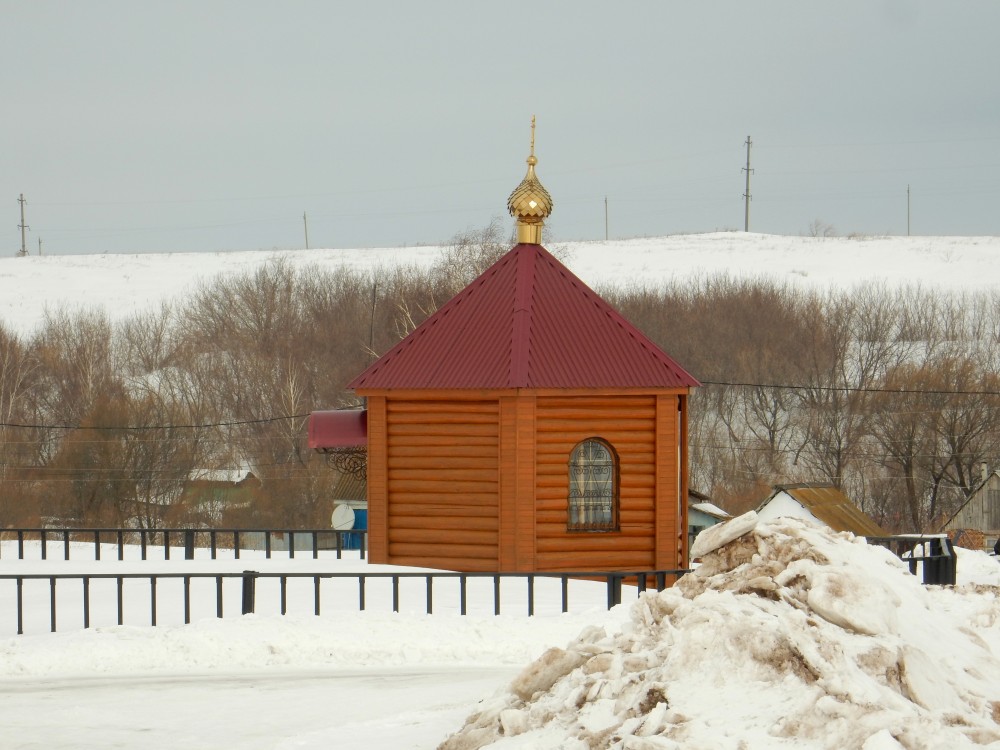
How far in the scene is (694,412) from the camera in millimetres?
54844

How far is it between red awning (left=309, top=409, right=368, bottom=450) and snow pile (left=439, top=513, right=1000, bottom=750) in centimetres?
879

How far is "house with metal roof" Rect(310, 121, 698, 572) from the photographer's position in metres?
15.6

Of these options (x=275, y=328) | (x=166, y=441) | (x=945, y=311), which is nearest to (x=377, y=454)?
(x=166, y=441)

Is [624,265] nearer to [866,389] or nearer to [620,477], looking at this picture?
[866,389]

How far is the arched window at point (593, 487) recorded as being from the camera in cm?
1594

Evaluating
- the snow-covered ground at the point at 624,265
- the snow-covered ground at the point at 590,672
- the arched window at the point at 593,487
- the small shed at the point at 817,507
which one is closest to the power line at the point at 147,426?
the small shed at the point at 817,507

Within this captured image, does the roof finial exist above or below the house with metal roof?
above

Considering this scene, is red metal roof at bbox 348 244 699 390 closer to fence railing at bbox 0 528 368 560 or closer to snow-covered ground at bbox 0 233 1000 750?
fence railing at bbox 0 528 368 560

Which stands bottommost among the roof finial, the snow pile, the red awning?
the snow pile

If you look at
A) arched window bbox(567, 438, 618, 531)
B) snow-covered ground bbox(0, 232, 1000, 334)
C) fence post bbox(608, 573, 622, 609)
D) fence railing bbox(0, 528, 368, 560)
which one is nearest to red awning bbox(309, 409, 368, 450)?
fence railing bbox(0, 528, 368, 560)

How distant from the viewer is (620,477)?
16.0 meters

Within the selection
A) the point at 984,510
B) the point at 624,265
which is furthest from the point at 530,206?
the point at 624,265

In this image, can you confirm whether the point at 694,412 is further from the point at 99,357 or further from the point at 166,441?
the point at 99,357

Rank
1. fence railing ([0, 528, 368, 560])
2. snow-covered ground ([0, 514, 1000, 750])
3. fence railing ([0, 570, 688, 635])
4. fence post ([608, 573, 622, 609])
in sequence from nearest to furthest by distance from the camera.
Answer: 1. snow-covered ground ([0, 514, 1000, 750])
2. fence railing ([0, 570, 688, 635])
3. fence post ([608, 573, 622, 609])
4. fence railing ([0, 528, 368, 560])
